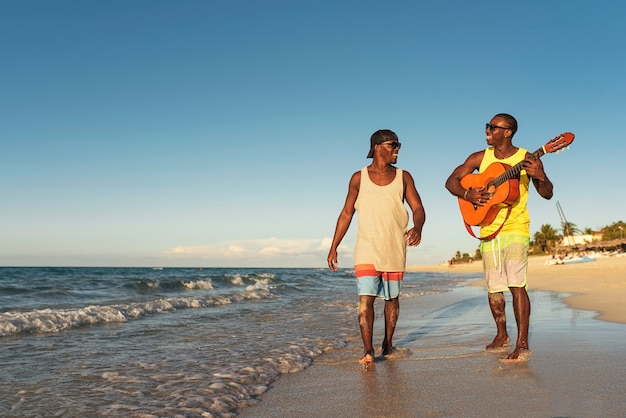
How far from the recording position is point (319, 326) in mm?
7703

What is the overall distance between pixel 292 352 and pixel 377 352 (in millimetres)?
890

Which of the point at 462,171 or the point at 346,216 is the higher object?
the point at 462,171

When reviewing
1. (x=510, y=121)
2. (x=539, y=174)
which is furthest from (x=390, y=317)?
(x=510, y=121)

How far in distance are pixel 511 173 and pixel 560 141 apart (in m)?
0.48

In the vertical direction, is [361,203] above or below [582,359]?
above

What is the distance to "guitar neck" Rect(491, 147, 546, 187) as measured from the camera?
14.1 feet

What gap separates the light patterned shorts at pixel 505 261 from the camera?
176 inches

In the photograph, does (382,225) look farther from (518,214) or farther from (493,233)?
(518,214)

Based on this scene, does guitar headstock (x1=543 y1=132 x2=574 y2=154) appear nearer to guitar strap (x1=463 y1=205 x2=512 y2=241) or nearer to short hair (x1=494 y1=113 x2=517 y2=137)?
short hair (x1=494 y1=113 x2=517 y2=137)

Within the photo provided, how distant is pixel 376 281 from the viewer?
4.52 metres

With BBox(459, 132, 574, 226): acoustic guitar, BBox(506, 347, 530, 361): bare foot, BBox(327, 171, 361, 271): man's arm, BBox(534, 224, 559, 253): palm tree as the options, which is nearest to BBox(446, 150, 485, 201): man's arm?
BBox(459, 132, 574, 226): acoustic guitar

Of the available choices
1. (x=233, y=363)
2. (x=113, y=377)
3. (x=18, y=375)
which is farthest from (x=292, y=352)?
(x=18, y=375)

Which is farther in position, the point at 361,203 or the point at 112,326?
the point at 112,326

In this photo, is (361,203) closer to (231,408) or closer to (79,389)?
(231,408)
